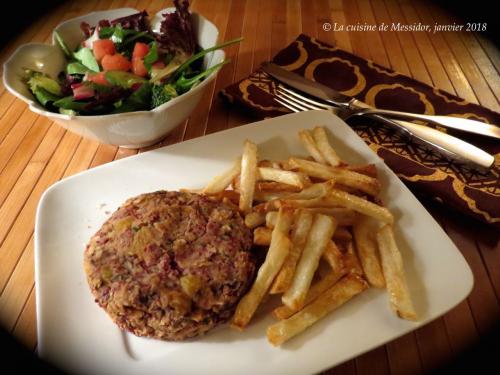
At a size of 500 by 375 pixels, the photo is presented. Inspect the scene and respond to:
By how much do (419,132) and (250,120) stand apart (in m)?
1.17

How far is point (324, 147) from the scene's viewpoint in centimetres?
243

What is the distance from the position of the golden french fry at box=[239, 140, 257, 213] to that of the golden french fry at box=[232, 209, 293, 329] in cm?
32

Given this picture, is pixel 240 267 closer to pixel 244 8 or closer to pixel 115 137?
pixel 115 137

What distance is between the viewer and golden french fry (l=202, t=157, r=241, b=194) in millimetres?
2285

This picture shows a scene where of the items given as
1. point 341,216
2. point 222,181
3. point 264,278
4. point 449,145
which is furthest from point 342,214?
point 449,145

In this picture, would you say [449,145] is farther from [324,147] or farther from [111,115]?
[111,115]

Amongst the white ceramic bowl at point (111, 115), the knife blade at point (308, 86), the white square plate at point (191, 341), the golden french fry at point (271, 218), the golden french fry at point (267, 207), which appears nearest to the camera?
the white square plate at point (191, 341)

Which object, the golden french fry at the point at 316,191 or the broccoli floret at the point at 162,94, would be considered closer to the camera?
the golden french fry at the point at 316,191

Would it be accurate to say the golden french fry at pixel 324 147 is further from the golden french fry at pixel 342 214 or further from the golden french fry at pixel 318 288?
the golden french fry at pixel 318 288

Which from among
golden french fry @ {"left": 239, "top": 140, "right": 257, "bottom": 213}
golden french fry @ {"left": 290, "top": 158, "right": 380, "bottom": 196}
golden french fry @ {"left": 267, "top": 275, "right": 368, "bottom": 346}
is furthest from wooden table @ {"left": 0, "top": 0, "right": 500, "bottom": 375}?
golden french fry @ {"left": 239, "top": 140, "right": 257, "bottom": 213}

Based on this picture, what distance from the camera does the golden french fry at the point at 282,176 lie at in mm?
2133

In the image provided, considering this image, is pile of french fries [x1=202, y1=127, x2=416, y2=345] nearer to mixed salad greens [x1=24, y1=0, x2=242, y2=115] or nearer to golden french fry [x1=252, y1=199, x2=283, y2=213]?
golden french fry [x1=252, y1=199, x2=283, y2=213]

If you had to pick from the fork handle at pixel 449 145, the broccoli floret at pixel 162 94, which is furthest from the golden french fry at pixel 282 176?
the fork handle at pixel 449 145

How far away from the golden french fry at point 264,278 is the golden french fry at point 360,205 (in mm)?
370
